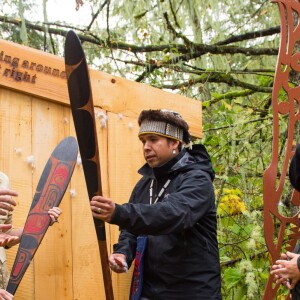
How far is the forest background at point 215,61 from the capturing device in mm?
5074

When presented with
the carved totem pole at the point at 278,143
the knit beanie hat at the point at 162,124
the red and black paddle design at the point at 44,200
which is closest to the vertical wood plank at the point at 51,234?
the red and black paddle design at the point at 44,200

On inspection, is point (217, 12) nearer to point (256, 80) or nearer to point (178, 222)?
point (256, 80)

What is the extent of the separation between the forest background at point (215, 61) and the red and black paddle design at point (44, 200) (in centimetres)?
211

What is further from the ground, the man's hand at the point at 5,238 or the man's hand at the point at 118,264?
the man's hand at the point at 5,238

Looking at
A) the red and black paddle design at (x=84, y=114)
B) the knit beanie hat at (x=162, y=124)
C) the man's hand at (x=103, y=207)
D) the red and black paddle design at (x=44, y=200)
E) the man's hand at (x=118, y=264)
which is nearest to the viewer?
the man's hand at (x=103, y=207)

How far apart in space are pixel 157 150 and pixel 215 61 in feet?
9.69

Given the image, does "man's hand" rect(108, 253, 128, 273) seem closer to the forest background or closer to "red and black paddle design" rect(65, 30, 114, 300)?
"red and black paddle design" rect(65, 30, 114, 300)

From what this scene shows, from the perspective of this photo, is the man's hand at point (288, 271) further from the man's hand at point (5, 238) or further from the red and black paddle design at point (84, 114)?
the man's hand at point (5, 238)

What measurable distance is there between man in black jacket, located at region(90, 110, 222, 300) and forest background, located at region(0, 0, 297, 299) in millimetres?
1796

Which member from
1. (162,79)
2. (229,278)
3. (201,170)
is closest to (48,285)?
(201,170)

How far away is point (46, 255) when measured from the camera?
314 centimetres

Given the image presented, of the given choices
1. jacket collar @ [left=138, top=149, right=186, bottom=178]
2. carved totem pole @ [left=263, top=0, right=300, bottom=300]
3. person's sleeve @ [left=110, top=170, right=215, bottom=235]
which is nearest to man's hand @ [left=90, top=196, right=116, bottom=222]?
person's sleeve @ [left=110, top=170, right=215, bottom=235]

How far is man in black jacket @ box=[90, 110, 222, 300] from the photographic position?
9.10ft

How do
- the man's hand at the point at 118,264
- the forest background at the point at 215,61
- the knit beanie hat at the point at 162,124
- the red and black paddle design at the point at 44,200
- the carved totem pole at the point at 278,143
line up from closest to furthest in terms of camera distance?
1. the red and black paddle design at the point at 44,200
2. the man's hand at the point at 118,264
3. the knit beanie hat at the point at 162,124
4. the carved totem pole at the point at 278,143
5. the forest background at the point at 215,61
